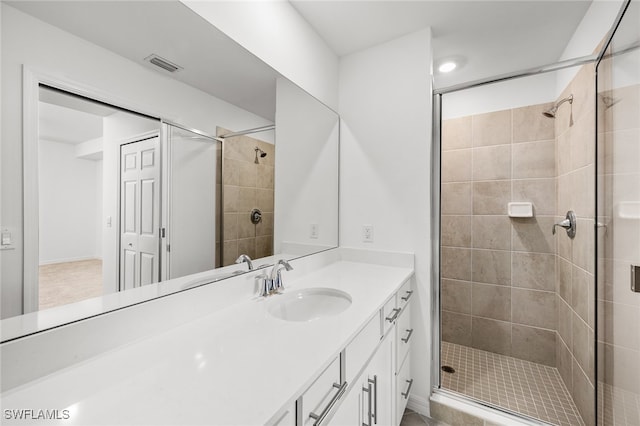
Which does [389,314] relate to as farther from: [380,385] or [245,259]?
[245,259]

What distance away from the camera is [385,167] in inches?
68.8

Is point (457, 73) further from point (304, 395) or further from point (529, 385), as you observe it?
point (304, 395)

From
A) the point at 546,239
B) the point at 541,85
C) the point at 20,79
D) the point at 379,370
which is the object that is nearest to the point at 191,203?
the point at 20,79

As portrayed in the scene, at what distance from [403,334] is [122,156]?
146 centimetres

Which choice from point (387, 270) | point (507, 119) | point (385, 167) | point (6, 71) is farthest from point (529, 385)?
point (6, 71)

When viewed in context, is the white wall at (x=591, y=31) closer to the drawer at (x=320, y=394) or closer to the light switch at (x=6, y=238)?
the drawer at (x=320, y=394)

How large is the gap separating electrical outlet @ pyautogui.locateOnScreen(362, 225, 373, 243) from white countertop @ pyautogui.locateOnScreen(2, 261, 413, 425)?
90 centimetres

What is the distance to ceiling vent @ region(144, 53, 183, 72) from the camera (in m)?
0.85

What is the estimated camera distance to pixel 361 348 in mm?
926

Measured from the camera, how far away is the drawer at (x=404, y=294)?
141 cm

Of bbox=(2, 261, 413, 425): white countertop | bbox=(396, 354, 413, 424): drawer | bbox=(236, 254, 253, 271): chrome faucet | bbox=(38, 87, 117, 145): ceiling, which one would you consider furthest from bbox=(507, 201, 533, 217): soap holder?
bbox=(38, 87, 117, 145): ceiling

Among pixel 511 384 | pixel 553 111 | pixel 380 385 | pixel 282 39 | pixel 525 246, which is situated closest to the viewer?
pixel 380 385

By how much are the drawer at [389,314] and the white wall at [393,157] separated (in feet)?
1.40

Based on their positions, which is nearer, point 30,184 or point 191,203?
point 30,184
